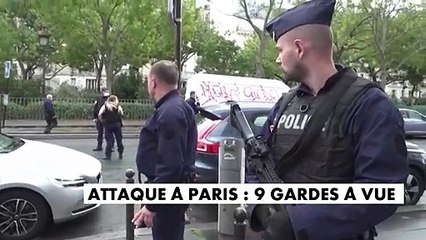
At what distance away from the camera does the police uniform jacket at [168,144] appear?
345 centimetres

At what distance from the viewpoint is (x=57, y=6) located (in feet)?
83.0

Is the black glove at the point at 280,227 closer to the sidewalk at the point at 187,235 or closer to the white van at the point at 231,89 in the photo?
the sidewalk at the point at 187,235

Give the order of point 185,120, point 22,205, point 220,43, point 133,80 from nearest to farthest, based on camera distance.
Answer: point 185,120, point 22,205, point 133,80, point 220,43

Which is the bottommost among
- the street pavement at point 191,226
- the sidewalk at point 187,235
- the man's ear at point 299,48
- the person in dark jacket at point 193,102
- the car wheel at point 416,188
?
the street pavement at point 191,226

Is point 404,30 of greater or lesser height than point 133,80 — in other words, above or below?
above

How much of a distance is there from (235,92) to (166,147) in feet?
50.0

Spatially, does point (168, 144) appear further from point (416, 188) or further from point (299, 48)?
point (416, 188)

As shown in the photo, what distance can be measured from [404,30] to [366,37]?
2546 millimetres

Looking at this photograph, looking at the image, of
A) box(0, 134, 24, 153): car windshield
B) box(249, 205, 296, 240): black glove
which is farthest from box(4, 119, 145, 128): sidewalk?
box(249, 205, 296, 240): black glove

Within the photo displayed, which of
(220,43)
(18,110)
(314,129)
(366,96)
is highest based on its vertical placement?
(220,43)

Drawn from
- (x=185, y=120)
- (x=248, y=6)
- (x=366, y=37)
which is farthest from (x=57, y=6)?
(x=185, y=120)

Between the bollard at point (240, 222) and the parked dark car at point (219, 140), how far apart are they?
3.91 metres

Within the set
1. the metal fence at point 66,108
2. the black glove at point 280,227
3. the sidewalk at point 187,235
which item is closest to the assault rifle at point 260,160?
the black glove at point 280,227

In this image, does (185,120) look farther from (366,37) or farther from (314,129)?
(366,37)
